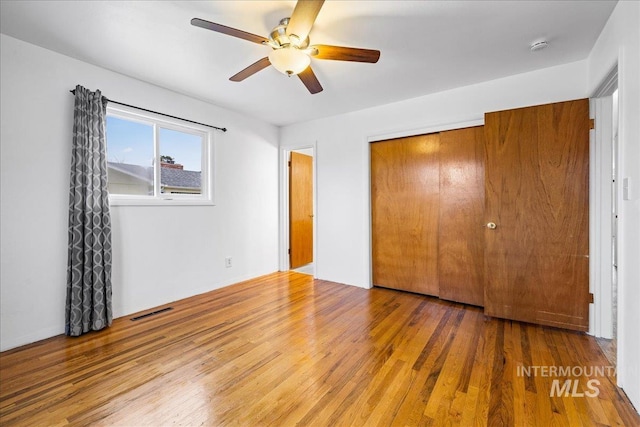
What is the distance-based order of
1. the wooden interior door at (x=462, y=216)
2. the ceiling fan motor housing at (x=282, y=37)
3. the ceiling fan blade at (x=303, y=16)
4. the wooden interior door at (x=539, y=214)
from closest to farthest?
the ceiling fan blade at (x=303, y=16), the ceiling fan motor housing at (x=282, y=37), the wooden interior door at (x=539, y=214), the wooden interior door at (x=462, y=216)

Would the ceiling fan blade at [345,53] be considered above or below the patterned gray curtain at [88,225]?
above

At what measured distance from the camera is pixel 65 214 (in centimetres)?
244

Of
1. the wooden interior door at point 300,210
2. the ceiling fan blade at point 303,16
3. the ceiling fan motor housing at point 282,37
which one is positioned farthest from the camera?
the wooden interior door at point 300,210

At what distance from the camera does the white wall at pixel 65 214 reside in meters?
2.19

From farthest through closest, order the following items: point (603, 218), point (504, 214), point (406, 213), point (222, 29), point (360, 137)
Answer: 1. point (360, 137)
2. point (406, 213)
3. point (504, 214)
4. point (603, 218)
5. point (222, 29)

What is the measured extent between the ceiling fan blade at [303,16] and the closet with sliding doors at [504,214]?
6.60 ft

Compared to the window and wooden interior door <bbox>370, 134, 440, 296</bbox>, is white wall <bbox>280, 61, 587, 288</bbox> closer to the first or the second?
wooden interior door <bbox>370, 134, 440, 296</bbox>

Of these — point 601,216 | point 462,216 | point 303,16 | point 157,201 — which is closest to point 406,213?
point 462,216

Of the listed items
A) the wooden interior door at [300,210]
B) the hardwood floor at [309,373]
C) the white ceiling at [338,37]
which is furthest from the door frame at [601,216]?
the wooden interior door at [300,210]

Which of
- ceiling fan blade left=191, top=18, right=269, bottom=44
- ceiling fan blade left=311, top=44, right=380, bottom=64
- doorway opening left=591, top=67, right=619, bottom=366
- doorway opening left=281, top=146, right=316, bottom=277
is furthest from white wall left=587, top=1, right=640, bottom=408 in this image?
doorway opening left=281, top=146, right=316, bottom=277

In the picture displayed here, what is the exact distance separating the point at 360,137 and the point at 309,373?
9.47ft

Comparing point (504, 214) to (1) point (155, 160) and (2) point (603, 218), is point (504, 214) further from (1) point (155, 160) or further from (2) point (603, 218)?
(1) point (155, 160)

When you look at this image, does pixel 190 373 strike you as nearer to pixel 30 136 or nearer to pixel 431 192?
pixel 30 136

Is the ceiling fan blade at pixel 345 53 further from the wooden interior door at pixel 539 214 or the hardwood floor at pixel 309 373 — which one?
the hardwood floor at pixel 309 373
